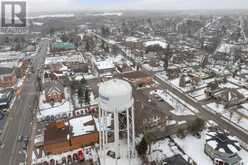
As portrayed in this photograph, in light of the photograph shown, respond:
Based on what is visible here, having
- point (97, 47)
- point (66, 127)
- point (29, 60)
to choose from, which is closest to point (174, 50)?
point (97, 47)

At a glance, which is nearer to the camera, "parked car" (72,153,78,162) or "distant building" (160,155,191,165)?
"distant building" (160,155,191,165)

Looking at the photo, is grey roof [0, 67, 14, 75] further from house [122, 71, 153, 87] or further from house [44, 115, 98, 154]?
house [44, 115, 98, 154]

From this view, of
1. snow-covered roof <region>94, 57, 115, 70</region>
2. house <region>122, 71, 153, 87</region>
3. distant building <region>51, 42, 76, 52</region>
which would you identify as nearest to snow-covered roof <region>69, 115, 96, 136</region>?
house <region>122, 71, 153, 87</region>

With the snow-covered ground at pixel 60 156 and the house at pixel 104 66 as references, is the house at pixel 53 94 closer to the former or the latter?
the snow-covered ground at pixel 60 156

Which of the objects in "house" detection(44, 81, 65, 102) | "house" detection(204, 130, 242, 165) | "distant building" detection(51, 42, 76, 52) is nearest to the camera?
"house" detection(204, 130, 242, 165)

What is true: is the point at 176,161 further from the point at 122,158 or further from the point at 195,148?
the point at 122,158

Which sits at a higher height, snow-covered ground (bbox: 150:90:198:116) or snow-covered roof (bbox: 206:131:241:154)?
snow-covered ground (bbox: 150:90:198:116)

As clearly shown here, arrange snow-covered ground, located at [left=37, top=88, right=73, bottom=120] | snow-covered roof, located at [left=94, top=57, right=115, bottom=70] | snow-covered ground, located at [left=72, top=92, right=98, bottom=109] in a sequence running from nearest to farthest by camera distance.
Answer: snow-covered ground, located at [left=37, top=88, right=73, bottom=120], snow-covered ground, located at [left=72, top=92, right=98, bottom=109], snow-covered roof, located at [left=94, top=57, right=115, bottom=70]
